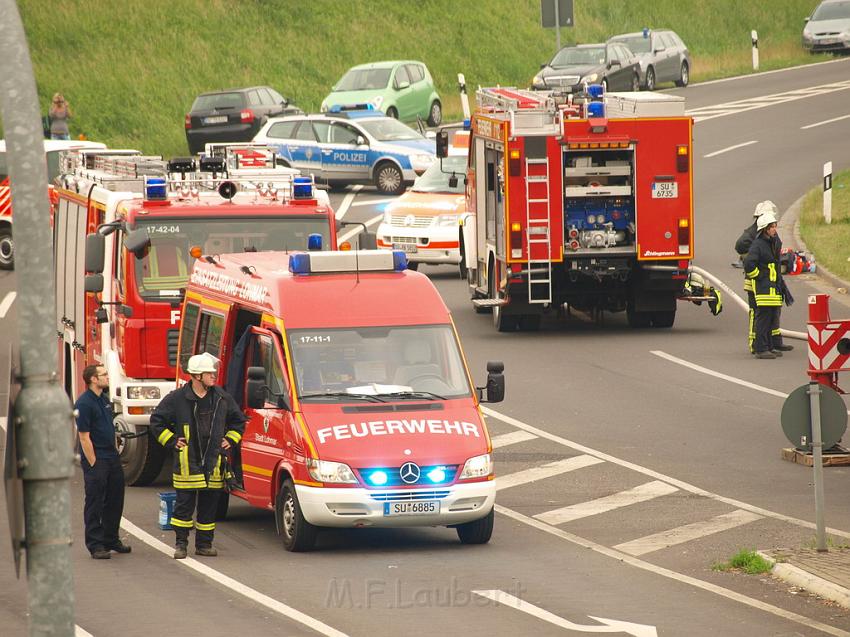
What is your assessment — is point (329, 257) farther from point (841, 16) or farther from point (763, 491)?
point (841, 16)

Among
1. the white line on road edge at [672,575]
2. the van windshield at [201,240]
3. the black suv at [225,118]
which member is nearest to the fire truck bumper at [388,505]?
the white line on road edge at [672,575]

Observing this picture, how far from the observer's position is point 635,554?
1444 centimetres

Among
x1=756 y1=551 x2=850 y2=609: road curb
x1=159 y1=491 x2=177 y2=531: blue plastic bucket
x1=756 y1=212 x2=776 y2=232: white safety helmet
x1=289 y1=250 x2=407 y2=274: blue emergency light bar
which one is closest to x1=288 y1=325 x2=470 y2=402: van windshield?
x1=289 y1=250 x2=407 y2=274: blue emergency light bar

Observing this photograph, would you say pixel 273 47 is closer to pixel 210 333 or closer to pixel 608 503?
pixel 210 333

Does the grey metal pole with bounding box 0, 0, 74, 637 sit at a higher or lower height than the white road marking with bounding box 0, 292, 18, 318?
higher

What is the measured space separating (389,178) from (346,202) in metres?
1.27

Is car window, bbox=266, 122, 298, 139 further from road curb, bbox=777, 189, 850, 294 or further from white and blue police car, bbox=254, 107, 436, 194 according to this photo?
road curb, bbox=777, 189, 850, 294

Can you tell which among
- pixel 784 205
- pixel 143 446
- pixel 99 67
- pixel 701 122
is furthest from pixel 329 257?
pixel 99 67

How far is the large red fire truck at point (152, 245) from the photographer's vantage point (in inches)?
672

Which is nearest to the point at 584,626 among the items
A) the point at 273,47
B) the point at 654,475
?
the point at 654,475

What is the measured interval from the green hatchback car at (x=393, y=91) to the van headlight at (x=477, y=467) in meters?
32.9

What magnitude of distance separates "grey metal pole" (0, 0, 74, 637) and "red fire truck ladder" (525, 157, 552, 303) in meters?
17.9

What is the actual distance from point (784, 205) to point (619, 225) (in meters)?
12.6

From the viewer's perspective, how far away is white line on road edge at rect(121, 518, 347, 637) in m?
11.9
